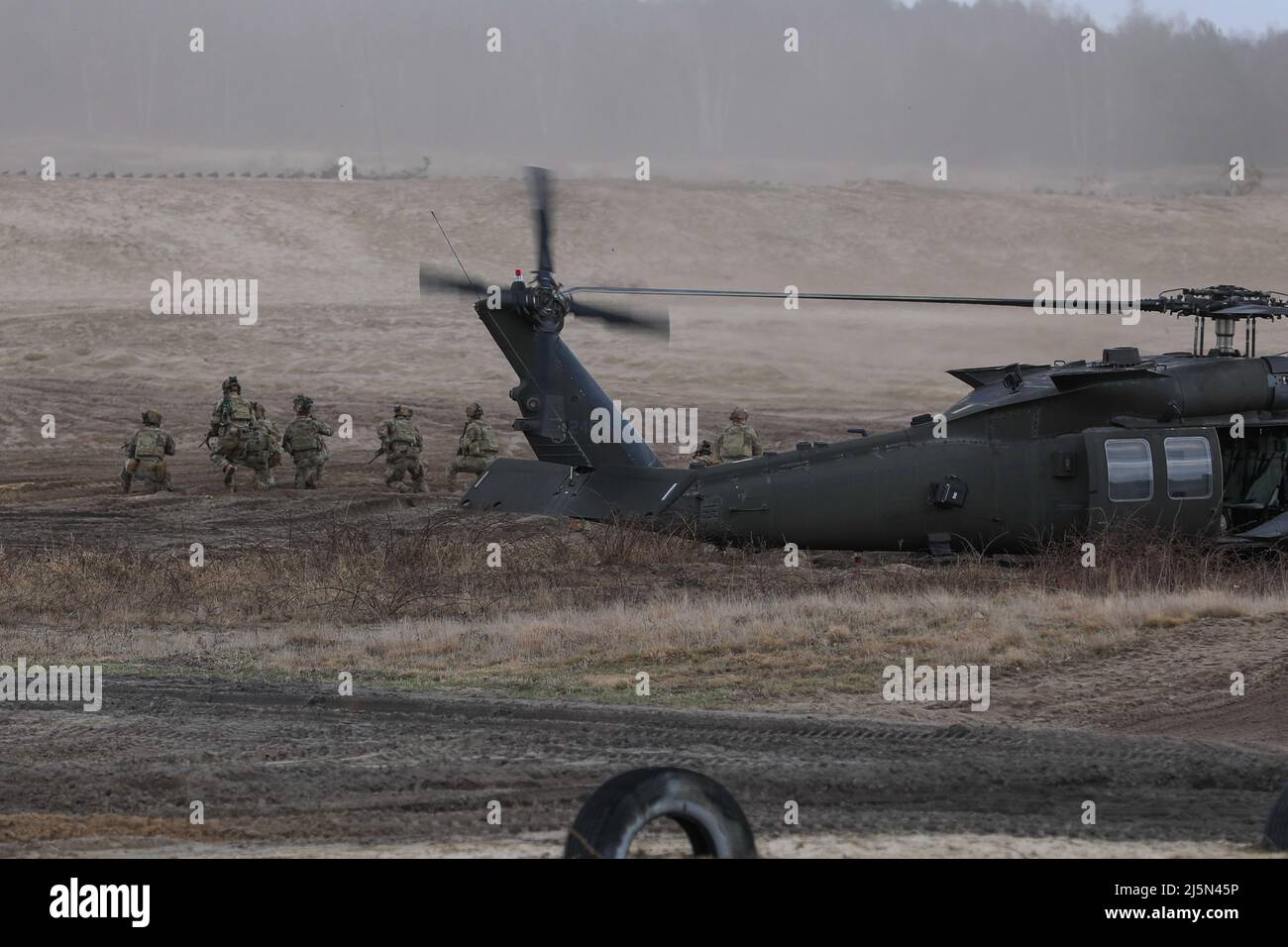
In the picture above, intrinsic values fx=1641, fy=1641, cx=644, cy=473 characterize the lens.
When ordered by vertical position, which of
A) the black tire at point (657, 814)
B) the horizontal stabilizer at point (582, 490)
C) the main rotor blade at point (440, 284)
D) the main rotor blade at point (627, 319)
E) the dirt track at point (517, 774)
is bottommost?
the dirt track at point (517, 774)

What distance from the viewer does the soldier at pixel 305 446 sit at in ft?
74.5

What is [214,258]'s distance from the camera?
50531 mm

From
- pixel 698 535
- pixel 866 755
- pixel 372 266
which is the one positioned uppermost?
pixel 372 266

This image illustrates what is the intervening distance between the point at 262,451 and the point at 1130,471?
12549 millimetres

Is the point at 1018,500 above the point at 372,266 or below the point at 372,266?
below

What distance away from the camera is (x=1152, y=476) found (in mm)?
14719

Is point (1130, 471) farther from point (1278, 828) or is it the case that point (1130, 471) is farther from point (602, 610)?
point (1278, 828)

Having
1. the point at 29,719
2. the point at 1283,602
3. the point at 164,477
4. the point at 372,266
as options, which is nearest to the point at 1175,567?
the point at 1283,602

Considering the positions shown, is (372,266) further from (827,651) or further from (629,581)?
(827,651)

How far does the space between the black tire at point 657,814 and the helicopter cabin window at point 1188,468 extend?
33.0 feet

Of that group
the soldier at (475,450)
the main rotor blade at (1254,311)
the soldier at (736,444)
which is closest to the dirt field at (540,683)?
the soldier at (475,450)

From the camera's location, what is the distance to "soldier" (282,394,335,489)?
2272 centimetres

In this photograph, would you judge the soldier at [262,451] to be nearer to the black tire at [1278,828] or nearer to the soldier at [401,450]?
the soldier at [401,450]
